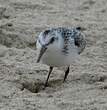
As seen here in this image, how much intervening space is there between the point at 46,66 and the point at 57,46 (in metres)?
1.10

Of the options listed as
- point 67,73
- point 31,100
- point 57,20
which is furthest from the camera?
point 57,20

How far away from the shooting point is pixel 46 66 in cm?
777

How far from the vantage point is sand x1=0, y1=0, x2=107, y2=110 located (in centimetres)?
645

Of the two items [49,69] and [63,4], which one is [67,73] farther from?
[63,4]

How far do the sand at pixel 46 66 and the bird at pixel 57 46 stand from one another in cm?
37

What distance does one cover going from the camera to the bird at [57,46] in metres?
6.63

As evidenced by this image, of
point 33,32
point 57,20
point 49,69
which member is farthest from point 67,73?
point 57,20

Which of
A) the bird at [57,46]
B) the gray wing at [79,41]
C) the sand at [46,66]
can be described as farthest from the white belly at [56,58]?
the sand at [46,66]

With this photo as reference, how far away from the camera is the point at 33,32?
8.96 m

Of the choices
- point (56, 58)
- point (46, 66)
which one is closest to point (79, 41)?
point (56, 58)

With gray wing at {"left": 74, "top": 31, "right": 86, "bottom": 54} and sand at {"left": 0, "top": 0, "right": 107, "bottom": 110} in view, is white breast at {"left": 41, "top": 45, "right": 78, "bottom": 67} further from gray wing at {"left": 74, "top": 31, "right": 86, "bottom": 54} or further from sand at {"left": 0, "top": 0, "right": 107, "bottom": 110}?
sand at {"left": 0, "top": 0, "right": 107, "bottom": 110}

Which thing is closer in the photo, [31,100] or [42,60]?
[31,100]

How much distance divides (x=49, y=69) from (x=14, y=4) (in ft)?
9.84

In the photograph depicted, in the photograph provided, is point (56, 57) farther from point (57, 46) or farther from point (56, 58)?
point (57, 46)
